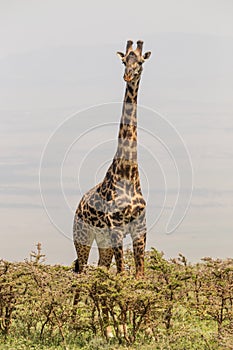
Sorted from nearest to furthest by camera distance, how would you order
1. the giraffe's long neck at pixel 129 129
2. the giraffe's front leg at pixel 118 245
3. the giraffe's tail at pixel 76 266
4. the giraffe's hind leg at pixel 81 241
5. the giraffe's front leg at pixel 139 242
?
1. the giraffe's front leg at pixel 118 245
2. the giraffe's front leg at pixel 139 242
3. the giraffe's long neck at pixel 129 129
4. the giraffe's hind leg at pixel 81 241
5. the giraffe's tail at pixel 76 266

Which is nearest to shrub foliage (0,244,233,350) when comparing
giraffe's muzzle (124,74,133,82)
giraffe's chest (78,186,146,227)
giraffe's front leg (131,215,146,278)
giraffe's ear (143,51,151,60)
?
giraffe's front leg (131,215,146,278)

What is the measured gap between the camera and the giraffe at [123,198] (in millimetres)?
9344

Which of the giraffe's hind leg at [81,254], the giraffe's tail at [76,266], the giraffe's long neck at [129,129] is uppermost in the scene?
the giraffe's long neck at [129,129]

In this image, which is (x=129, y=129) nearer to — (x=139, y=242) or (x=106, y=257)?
(x=139, y=242)

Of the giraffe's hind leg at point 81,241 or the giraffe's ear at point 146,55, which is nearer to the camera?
the giraffe's ear at point 146,55

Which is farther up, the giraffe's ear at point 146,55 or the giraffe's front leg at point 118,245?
the giraffe's ear at point 146,55

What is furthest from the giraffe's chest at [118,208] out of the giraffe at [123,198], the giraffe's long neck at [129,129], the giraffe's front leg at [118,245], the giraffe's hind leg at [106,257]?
the giraffe's long neck at [129,129]

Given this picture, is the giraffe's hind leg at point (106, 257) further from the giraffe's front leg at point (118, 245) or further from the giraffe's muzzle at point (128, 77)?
the giraffe's muzzle at point (128, 77)

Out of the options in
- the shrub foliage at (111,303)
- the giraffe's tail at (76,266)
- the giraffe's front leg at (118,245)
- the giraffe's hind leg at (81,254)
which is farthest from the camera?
the giraffe's tail at (76,266)

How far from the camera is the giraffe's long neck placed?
31.7 ft

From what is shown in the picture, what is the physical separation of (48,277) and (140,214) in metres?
1.53

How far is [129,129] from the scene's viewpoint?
9781mm

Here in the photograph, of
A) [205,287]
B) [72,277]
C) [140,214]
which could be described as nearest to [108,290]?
[72,277]

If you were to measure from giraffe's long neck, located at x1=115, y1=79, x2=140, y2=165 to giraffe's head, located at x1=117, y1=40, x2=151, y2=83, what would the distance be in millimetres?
211
